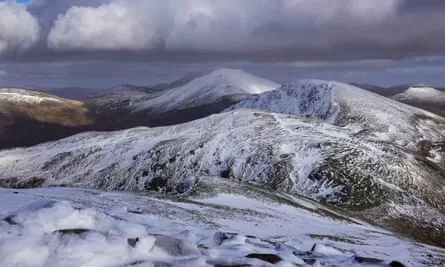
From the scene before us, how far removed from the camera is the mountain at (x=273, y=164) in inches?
2822

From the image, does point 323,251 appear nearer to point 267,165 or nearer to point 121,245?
point 121,245

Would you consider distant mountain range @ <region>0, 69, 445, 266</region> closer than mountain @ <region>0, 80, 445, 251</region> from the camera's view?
Yes

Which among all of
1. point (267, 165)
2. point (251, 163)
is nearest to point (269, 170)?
point (267, 165)

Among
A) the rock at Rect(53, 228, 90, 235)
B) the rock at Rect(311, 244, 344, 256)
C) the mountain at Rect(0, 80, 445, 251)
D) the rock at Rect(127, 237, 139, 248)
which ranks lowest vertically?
the mountain at Rect(0, 80, 445, 251)

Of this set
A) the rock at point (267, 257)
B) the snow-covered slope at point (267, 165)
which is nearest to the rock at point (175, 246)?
the rock at point (267, 257)

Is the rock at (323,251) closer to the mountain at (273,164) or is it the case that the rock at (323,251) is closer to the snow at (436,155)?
the mountain at (273,164)

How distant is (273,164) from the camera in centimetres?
8762

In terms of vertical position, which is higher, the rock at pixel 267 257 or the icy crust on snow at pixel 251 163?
the rock at pixel 267 257

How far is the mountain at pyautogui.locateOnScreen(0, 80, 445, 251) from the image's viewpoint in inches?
2822

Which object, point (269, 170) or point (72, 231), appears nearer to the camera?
point (72, 231)

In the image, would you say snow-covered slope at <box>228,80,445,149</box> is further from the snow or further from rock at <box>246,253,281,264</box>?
rock at <box>246,253,281,264</box>

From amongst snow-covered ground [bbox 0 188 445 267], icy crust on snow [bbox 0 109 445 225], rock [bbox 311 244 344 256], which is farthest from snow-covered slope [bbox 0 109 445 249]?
snow-covered ground [bbox 0 188 445 267]

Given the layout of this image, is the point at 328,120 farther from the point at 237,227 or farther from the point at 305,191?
the point at 237,227

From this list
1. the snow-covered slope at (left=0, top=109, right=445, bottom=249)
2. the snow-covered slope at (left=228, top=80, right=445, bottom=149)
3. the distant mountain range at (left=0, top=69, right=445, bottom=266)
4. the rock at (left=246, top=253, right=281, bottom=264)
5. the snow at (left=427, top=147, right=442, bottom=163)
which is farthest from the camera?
the snow-covered slope at (left=228, top=80, right=445, bottom=149)
